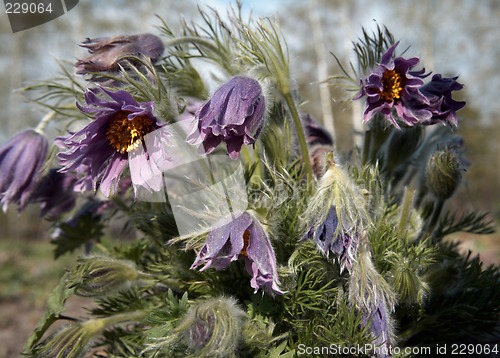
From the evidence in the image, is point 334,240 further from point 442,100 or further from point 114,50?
point 114,50

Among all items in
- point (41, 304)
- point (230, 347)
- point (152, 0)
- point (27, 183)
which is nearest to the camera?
point (230, 347)

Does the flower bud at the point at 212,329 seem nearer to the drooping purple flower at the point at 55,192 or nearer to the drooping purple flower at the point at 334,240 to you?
the drooping purple flower at the point at 334,240

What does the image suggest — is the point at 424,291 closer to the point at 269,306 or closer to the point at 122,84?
the point at 269,306

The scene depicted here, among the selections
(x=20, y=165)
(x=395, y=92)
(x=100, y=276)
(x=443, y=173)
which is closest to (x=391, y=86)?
(x=395, y=92)

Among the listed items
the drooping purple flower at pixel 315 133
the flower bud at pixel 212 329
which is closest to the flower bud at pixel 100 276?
the flower bud at pixel 212 329

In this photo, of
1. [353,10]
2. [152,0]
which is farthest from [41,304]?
[353,10]

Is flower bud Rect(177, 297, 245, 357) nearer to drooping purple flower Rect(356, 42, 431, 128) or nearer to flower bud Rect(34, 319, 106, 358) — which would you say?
flower bud Rect(34, 319, 106, 358)
